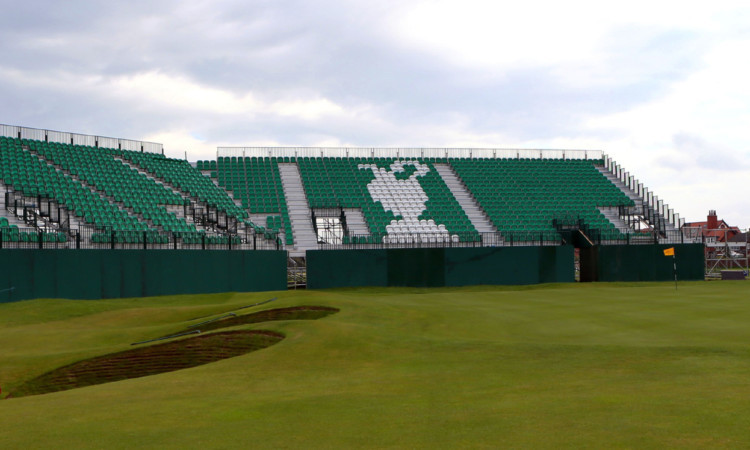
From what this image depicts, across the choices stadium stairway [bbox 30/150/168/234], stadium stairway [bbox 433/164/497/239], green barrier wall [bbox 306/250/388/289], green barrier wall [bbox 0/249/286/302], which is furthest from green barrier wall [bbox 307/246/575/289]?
stadium stairway [bbox 30/150/168/234]

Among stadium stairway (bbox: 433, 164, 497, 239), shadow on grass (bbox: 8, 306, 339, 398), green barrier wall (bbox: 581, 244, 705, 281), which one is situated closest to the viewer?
shadow on grass (bbox: 8, 306, 339, 398)

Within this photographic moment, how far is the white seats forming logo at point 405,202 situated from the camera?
4956 cm

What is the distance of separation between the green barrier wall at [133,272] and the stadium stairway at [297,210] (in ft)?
18.5

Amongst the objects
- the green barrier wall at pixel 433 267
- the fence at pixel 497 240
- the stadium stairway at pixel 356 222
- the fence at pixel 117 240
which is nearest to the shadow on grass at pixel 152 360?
the fence at pixel 117 240

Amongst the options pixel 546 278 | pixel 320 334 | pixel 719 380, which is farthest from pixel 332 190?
pixel 719 380

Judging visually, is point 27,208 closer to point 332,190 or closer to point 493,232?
point 332,190

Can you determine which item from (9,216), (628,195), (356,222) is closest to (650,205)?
(628,195)

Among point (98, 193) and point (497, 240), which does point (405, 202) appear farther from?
point (98, 193)

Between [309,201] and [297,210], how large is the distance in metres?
1.60

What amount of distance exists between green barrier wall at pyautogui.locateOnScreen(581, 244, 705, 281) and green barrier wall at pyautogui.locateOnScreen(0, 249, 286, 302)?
2114 cm

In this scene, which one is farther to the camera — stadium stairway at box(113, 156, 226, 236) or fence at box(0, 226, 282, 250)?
stadium stairway at box(113, 156, 226, 236)

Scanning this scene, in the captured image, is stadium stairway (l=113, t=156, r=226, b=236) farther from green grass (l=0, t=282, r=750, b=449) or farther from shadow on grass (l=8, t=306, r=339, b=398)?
shadow on grass (l=8, t=306, r=339, b=398)

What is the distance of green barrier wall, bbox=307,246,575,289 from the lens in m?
43.8

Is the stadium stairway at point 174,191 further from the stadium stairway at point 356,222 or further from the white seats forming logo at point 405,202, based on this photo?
the white seats forming logo at point 405,202
